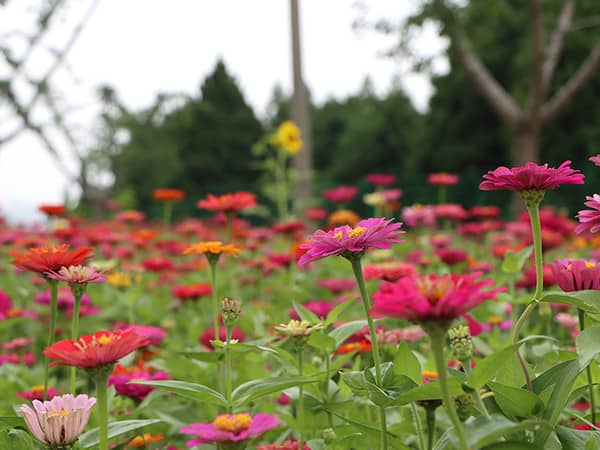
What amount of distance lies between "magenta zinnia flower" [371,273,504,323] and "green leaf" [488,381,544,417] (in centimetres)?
14

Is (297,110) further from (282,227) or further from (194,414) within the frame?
(194,414)

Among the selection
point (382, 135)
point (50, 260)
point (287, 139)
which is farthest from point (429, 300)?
point (382, 135)

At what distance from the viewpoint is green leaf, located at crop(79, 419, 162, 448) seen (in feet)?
2.24

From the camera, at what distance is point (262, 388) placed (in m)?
0.68

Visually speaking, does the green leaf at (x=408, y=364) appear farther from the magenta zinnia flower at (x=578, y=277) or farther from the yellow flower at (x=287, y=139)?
the yellow flower at (x=287, y=139)

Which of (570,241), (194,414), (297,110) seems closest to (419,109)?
(297,110)

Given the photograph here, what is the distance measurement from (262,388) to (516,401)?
0.26 metres

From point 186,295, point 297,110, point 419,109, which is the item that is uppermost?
point 419,109

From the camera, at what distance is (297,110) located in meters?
5.44

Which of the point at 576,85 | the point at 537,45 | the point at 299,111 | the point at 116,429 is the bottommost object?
the point at 116,429

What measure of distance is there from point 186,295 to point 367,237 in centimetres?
129

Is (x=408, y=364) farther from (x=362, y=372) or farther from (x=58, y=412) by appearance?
(x=58, y=412)

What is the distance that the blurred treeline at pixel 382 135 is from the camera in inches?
471

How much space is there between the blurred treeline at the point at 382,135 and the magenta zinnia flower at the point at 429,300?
24.0 feet
